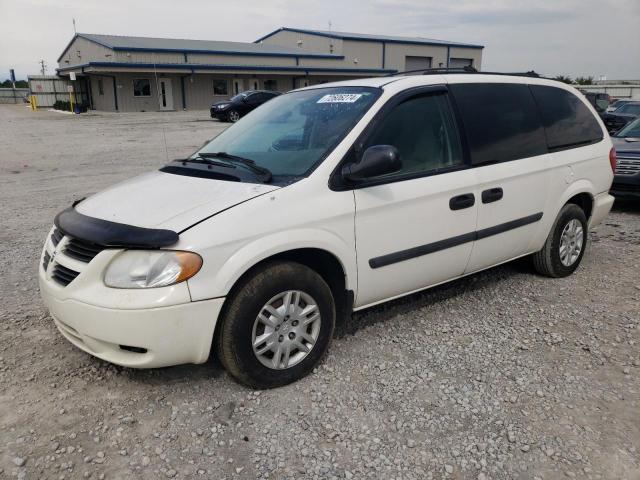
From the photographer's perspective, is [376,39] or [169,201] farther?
[376,39]

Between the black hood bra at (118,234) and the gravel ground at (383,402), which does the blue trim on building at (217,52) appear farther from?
the black hood bra at (118,234)

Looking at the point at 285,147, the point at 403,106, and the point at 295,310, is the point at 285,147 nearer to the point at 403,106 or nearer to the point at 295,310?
the point at 403,106

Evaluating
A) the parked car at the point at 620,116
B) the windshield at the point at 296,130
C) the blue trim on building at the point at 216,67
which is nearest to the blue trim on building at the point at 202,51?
the blue trim on building at the point at 216,67

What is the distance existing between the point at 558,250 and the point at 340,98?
2.50 metres

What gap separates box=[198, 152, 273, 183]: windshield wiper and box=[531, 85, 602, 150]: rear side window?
2.61 metres

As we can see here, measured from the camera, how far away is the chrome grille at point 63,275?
3.00 metres

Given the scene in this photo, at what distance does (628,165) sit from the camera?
26.0ft

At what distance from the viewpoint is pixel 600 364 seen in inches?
138

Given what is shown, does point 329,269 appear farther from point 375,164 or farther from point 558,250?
point 558,250

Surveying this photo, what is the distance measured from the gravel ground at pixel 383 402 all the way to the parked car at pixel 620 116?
39.9 feet

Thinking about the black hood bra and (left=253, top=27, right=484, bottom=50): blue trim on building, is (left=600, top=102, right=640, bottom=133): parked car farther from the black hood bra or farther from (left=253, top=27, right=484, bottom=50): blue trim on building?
(left=253, top=27, right=484, bottom=50): blue trim on building

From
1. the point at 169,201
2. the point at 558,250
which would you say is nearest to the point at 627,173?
the point at 558,250

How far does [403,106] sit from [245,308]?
1771 mm

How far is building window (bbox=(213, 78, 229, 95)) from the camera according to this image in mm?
39906
